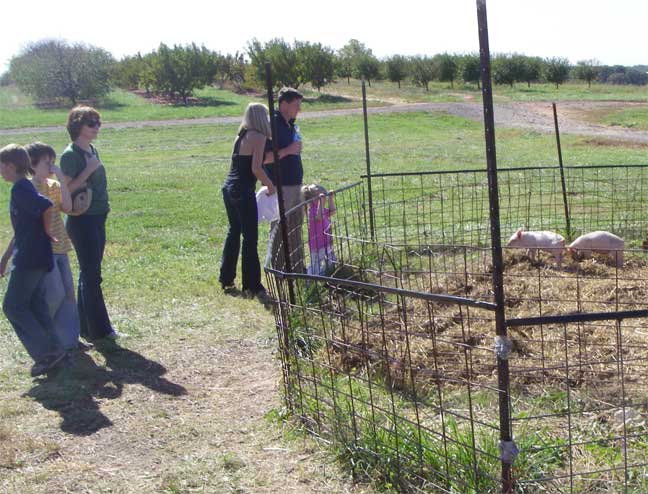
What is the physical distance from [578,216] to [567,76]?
6104 cm

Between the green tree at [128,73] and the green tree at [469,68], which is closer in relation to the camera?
the green tree at [469,68]

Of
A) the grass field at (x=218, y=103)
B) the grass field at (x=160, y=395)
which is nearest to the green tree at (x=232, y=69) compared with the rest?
the grass field at (x=218, y=103)

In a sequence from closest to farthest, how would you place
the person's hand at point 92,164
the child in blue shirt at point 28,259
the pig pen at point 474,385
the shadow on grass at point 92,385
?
the pig pen at point 474,385
the shadow on grass at point 92,385
the child in blue shirt at point 28,259
the person's hand at point 92,164

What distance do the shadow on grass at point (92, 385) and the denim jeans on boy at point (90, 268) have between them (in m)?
0.23

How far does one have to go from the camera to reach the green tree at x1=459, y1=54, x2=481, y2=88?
57.5 metres

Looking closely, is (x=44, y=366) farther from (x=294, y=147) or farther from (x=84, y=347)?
(x=294, y=147)

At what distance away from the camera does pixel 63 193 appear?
4.94 m

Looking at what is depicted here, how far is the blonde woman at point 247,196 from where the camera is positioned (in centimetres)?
621

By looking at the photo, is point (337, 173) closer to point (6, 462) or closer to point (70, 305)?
point (70, 305)

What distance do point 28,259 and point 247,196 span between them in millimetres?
2138

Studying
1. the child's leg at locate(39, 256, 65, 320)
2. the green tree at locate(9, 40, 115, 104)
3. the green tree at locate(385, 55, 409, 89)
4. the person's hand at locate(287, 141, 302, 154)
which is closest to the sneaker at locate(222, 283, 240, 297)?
the person's hand at locate(287, 141, 302, 154)

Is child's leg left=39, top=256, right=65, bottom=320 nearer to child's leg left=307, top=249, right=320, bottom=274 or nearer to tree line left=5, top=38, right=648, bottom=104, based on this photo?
child's leg left=307, top=249, right=320, bottom=274

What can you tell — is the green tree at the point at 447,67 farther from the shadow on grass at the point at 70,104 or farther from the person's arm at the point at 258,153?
the person's arm at the point at 258,153

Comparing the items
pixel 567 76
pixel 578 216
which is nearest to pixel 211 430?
pixel 578 216
